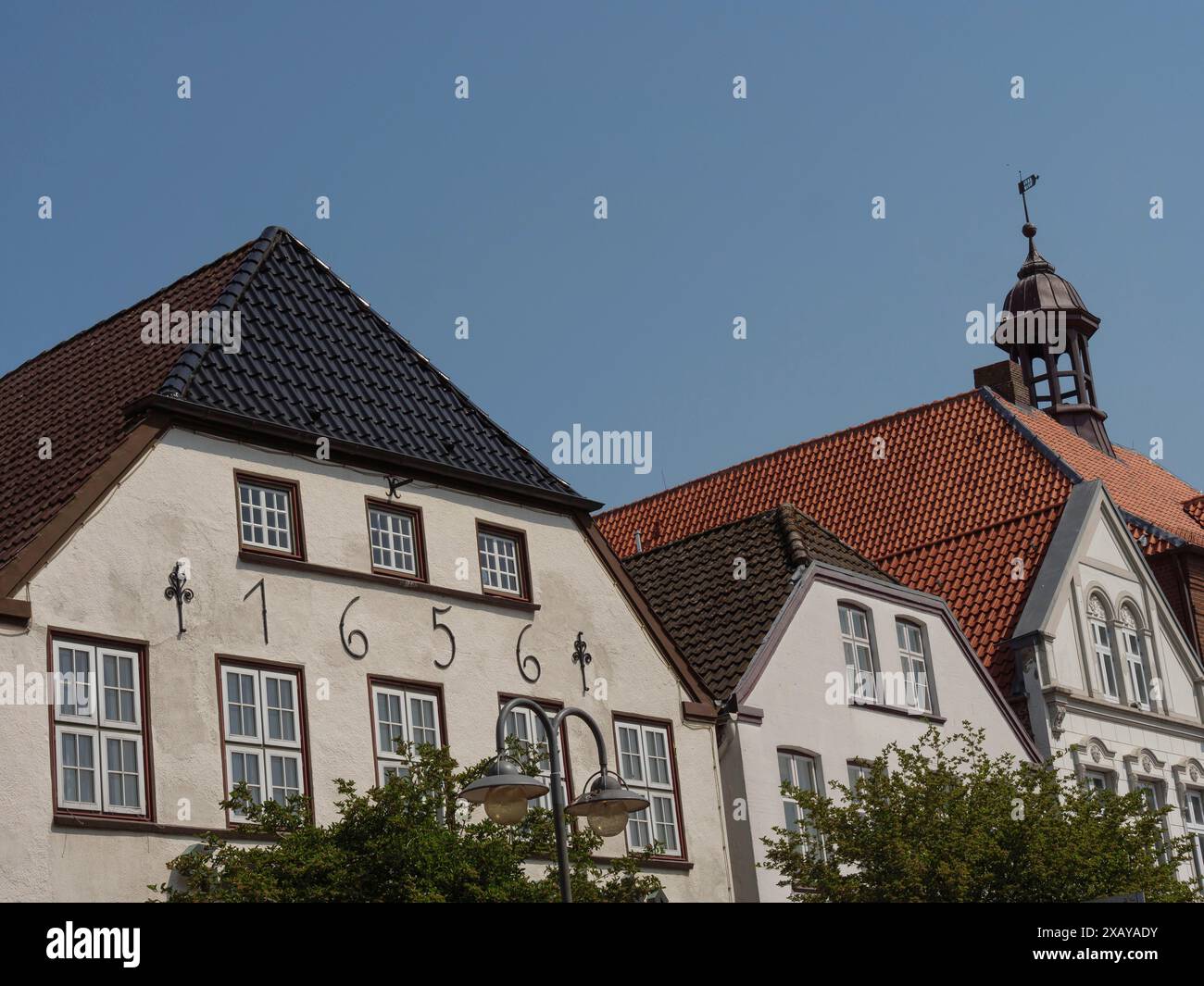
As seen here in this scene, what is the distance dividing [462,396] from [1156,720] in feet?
54.1

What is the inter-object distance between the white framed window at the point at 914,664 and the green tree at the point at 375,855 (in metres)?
10.9

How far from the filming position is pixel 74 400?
2411 centimetres

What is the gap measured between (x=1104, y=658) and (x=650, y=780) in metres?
13.8

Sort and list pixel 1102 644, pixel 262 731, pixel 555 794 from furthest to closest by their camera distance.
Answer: pixel 1102 644, pixel 262 731, pixel 555 794

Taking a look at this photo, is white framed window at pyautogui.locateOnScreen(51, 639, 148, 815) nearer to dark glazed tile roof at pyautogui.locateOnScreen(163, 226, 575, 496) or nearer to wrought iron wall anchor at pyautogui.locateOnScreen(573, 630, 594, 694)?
dark glazed tile roof at pyautogui.locateOnScreen(163, 226, 575, 496)

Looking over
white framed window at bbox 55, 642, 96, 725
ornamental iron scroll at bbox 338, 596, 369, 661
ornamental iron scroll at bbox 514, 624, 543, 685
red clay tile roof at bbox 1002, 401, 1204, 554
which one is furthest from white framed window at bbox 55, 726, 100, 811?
red clay tile roof at bbox 1002, 401, 1204, 554

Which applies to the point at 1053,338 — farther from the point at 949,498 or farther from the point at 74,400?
the point at 74,400

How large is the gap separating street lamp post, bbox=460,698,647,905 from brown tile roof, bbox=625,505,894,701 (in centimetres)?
928

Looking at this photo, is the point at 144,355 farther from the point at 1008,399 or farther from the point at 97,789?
the point at 1008,399

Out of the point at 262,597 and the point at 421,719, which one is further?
the point at 421,719

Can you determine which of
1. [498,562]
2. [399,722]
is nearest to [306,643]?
[399,722]

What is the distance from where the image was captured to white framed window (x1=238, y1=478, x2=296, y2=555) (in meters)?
22.0

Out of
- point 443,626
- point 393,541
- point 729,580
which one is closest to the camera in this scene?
point 443,626
